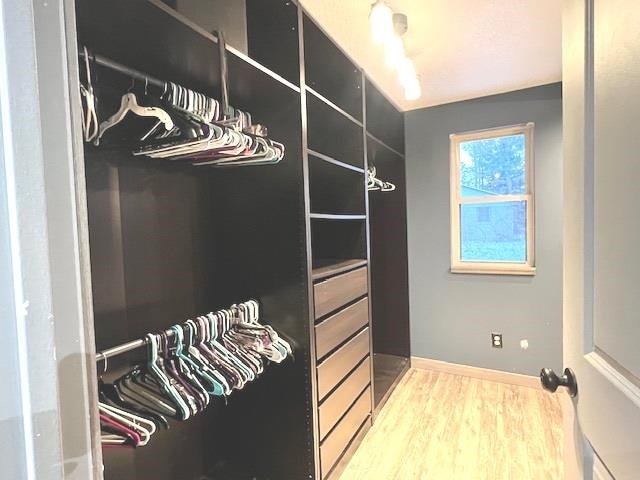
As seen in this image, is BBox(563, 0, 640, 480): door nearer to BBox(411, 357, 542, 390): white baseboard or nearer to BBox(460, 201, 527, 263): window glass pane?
BBox(460, 201, 527, 263): window glass pane

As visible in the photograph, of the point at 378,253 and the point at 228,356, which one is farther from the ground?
the point at 378,253

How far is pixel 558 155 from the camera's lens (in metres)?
2.65

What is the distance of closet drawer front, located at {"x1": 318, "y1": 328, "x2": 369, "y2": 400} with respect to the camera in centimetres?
175

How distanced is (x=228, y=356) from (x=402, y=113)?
2.57m

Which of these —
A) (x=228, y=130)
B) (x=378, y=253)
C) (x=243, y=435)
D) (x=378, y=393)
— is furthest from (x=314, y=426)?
(x=378, y=253)

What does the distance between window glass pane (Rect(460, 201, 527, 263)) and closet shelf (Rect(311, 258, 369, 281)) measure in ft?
4.12

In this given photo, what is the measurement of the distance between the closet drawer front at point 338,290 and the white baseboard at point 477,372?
1374 millimetres

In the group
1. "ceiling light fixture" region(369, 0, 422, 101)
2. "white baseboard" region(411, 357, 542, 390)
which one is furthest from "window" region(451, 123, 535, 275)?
"ceiling light fixture" region(369, 0, 422, 101)

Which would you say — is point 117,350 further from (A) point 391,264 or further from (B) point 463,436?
(A) point 391,264

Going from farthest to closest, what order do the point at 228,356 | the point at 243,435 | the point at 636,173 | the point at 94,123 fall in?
the point at 243,435 → the point at 228,356 → the point at 94,123 → the point at 636,173

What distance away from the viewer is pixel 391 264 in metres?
3.25

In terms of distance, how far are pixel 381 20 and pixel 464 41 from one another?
0.78 meters

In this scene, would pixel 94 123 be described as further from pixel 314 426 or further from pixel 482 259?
pixel 482 259

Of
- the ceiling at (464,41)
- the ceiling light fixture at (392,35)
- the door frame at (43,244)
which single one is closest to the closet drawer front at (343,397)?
the door frame at (43,244)
